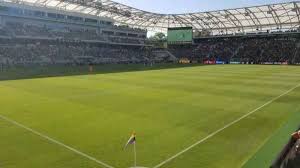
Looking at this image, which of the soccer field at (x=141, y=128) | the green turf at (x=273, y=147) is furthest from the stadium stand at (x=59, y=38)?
the green turf at (x=273, y=147)

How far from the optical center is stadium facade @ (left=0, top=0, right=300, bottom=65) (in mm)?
74812

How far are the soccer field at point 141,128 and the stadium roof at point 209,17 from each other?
5815 centimetres

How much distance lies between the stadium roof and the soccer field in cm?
5815

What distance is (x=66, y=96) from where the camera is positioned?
22844mm

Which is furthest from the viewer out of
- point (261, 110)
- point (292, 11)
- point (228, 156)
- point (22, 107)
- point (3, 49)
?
point (292, 11)

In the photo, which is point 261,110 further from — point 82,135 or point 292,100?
point 82,135

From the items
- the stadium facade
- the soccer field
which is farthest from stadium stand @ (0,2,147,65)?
the soccer field

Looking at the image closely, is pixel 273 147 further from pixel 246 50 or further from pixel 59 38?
pixel 246 50

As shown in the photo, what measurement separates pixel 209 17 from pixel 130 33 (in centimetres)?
3301

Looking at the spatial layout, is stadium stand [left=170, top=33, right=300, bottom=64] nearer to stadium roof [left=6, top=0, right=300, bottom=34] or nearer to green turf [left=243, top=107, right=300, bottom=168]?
stadium roof [left=6, top=0, right=300, bottom=34]

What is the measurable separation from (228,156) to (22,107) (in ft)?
44.6

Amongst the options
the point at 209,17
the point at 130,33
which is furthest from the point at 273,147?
the point at 130,33

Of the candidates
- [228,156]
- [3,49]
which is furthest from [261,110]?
[3,49]

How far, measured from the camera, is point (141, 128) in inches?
528
